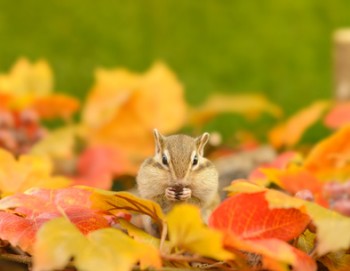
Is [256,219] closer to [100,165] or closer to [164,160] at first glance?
[164,160]

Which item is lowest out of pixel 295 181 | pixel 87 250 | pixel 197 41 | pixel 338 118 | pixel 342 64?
pixel 87 250

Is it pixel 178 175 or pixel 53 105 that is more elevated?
pixel 53 105

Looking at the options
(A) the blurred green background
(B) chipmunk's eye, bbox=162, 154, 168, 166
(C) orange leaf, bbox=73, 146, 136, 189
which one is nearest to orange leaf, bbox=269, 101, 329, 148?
(C) orange leaf, bbox=73, 146, 136, 189

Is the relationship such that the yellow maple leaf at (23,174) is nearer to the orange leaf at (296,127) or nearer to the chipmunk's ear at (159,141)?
the chipmunk's ear at (159,141)

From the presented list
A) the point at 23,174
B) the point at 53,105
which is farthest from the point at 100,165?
the point at 23,174

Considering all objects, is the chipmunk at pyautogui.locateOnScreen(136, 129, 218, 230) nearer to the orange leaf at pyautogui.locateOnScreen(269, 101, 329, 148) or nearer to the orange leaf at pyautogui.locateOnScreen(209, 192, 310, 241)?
the orange leaf at pyautogui.locateOnScreen(209, 192, 310, 241)

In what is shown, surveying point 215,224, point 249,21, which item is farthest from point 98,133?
point 215,224
